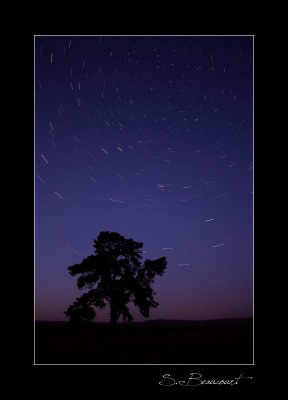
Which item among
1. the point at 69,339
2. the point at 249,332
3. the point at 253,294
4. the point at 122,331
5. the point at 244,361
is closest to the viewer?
the point at 253,294

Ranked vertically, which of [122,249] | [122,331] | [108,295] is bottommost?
[122,331]

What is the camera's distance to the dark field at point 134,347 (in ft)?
34.0

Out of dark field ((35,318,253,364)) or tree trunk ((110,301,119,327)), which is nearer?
dark field ((35,318,253,364))

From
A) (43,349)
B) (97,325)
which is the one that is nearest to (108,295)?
(97,325)

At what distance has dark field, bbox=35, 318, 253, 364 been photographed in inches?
408

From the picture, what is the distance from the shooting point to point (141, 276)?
51.0 feet

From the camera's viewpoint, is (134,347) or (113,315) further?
(113,315)

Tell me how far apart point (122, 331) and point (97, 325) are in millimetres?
1055

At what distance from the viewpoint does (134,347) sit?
1166cm

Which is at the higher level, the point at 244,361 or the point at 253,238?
the point at 253,238

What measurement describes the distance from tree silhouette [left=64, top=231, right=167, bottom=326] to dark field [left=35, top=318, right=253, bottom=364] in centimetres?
75

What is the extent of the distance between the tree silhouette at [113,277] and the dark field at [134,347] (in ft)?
2.45

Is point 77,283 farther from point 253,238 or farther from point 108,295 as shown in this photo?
point 253,238

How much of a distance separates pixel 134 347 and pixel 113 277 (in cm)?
460
